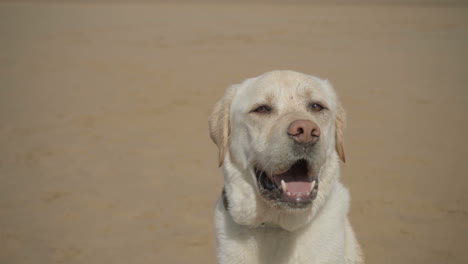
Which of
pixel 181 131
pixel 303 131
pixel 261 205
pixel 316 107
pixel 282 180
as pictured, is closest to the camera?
pixel 303 131

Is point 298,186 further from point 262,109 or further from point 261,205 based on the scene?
point 262,109

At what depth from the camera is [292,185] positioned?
8.66 ft

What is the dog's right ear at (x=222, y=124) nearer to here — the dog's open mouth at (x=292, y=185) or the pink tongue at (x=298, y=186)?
the dog's open mouth at (x=292, y=185)

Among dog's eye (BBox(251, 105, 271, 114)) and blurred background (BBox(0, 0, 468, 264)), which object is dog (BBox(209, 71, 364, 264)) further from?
blurred background (BBox(0, 0, 468, 264))

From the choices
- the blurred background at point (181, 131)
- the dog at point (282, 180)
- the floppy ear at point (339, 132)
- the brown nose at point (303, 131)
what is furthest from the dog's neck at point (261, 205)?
the blurred background at point (181, 131)

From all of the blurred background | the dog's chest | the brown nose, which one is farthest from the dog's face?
the blurred background

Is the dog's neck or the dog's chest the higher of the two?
the dog's neck

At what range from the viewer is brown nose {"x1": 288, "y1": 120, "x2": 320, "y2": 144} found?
96.0 inches

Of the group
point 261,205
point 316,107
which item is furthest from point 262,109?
point 261,205

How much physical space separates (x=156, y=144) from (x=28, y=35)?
1085 centimetres

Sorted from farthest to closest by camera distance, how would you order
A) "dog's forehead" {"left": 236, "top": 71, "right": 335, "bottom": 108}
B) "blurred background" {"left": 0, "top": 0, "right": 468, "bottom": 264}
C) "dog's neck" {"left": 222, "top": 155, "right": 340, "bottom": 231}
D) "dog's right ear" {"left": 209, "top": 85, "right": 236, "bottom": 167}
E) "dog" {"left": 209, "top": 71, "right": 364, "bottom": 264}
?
"blurred background" {"left": 0, "top": 0, "right": 468, "bottom": 264}, "dog's right ear" {"left": 209, "top": 85, "right": 236, "bottom": 167}, "dog's forehead" {"left": 236, "top": 71, "right": 335, "bottom": 108}, "dog's neck" {"left": 222, "top": 155, "right": 340, "bottom": 231}, "dog" {"left": 209, "top": 71, "right": 364, "bottom": 264}

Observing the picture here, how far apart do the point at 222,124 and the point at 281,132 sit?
61cm

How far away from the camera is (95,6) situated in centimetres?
2312

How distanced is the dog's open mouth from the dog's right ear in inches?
14.8
